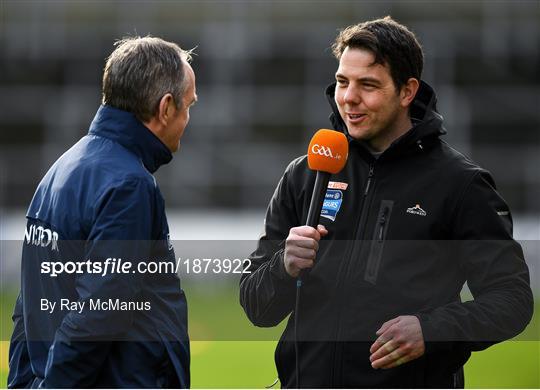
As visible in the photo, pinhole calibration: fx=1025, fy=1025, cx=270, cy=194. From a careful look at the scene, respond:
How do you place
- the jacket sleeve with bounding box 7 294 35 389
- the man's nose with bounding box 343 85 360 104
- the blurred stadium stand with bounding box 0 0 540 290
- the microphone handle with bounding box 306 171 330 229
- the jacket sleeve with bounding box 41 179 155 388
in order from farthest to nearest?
1. the blurred stadium stand with bounding box 0 0 540 290
2. the man's nose with bounding box 343 85 360 104
3. the jacket sleeve with bounding box 7 294 35 389
4. the microphone handle with bounding box 306 171 330 229
5. the jacket sleeve with bounding box 41 179 155 388

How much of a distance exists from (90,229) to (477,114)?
988 centimetres

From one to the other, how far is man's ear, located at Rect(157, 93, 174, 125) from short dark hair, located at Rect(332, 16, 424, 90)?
467 mm

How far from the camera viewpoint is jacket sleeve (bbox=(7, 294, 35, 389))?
2311 mm

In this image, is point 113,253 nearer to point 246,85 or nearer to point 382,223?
point 382,223

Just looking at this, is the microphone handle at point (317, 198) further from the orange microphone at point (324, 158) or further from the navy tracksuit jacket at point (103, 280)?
the navy tracksuit jacket at point (103, 280)

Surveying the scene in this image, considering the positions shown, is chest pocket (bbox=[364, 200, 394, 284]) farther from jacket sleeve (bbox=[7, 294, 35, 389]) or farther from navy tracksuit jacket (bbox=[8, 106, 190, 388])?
jacket sleeve (bbox=[7, 294, 35, 389])

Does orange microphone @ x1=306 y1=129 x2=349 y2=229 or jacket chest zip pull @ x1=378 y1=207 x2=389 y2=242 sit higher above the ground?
orange microphone @ x1=306 y1=129 x2=349 y2=229

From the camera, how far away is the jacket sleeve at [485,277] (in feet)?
7.37

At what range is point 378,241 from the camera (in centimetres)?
233

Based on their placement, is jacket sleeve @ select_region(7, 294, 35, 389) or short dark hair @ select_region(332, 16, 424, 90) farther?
short dark hair @ select_region(332, 16, 424, 90)

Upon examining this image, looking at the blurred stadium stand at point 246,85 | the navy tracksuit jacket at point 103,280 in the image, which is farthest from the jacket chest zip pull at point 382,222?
the blurred stadium stand at point 246,85

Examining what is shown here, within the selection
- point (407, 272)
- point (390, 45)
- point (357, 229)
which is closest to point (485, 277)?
point (407, 272)

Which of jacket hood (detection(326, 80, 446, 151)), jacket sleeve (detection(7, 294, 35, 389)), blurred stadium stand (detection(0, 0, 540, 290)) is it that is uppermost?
jacket hood (detection(326, 80, 446, 151))

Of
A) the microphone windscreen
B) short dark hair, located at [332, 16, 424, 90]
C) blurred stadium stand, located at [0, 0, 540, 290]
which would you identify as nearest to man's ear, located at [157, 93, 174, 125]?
the microphone windscreen
